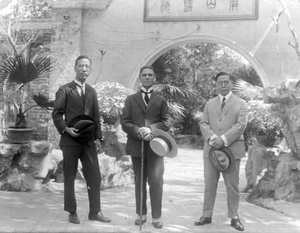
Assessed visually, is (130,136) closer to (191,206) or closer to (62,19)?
(191,206)

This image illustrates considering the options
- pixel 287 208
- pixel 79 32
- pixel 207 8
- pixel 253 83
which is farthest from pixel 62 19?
pixel 287 208

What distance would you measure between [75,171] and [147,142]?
87 cm

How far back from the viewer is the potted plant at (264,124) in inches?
283

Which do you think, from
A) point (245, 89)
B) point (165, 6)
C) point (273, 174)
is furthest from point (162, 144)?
point (165, 6)

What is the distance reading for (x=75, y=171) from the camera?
15.1 feet

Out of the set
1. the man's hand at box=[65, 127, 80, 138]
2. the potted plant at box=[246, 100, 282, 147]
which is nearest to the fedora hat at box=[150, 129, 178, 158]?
the man's hand at box=[65, 127, 80, 138]

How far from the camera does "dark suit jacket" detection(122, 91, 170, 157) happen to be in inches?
178

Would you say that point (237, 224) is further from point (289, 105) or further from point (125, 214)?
point (289, 105)

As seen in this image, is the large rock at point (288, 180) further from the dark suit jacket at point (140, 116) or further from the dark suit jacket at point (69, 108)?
the dark suit jacket at point (69, 108)

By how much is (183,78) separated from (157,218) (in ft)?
49.4

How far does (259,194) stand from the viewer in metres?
6.48

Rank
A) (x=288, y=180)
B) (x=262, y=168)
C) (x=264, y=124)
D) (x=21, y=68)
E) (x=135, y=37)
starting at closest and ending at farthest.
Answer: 1. (x=288, y=180)
2. (x=21, y=68)
3. (x=262, y=168)
4. (x=264, y=124)
5. (x=135, y=37)

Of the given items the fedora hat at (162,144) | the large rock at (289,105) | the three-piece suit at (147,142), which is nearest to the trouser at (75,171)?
the three-piece suit at (147,142)

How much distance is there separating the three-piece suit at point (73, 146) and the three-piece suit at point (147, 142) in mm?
417
